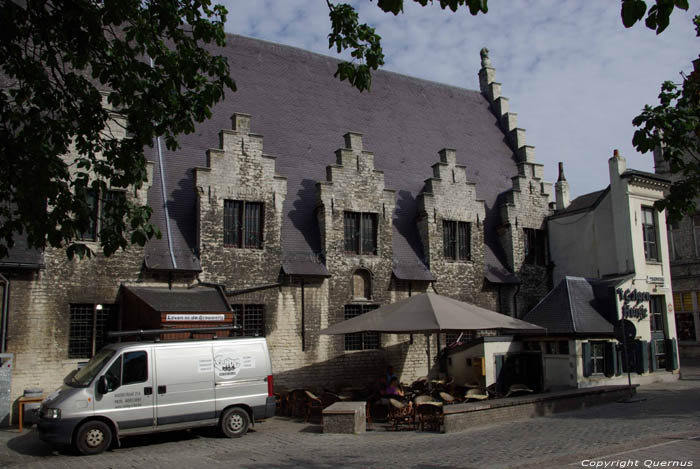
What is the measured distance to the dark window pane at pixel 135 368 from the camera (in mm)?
11945

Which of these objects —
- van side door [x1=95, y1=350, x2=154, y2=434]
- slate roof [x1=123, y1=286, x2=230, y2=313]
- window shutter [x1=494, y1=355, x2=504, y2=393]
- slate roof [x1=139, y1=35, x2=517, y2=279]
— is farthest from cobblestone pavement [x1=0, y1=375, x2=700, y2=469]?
slate roof [x1=139, y1=35, x2=517, y2=279]

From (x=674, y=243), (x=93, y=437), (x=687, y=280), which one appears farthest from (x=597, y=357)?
(x=674, y=243)

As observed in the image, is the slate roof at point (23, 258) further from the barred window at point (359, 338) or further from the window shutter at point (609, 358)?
the window shutter at point (609, 358)

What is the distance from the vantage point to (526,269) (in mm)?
23641

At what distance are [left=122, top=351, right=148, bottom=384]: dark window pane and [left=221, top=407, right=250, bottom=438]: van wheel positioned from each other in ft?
6.29

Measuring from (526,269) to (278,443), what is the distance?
14.6m

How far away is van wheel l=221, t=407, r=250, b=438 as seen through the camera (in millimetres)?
12711

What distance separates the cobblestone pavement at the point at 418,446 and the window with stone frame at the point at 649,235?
9492 millimetres

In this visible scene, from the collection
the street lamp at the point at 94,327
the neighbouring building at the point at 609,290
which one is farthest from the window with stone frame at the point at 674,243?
the street lamp at the point at 94,327

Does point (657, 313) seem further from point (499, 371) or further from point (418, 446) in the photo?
point (418, 446)

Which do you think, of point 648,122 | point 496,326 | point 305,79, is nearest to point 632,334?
point 496,326

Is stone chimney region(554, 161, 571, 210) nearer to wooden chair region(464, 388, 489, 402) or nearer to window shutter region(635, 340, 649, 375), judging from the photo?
window shutter region(635, 340, 649, 375)

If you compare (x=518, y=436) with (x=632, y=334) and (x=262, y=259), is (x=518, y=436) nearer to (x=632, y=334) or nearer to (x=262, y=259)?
(x=632, y=334)

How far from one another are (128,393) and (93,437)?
981mm
